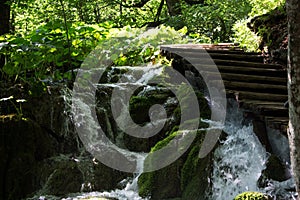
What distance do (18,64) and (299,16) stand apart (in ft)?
19.6

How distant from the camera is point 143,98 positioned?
25.0ft

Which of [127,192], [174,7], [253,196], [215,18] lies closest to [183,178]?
[127,192]

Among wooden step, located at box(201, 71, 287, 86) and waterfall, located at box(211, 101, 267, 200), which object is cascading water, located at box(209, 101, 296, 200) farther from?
wooden step, located at box(201, 71, 287, 86)

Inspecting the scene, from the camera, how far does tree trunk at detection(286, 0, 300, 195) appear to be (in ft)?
10.6

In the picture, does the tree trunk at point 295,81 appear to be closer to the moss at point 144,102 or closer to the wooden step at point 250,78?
the wooden step at point 250,78

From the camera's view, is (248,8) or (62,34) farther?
(248,8)

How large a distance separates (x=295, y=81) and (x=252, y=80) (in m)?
2.85

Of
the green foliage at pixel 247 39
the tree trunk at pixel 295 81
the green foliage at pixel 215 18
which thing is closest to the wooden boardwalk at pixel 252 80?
the green foliage at pixel 247 39

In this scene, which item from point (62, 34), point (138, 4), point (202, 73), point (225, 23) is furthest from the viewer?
point (138, 4)

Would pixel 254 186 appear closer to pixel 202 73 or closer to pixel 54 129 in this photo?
pixel 202 73

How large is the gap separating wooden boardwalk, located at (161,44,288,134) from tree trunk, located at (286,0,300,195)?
1.13 m

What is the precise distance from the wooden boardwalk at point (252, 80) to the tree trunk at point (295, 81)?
1.13m

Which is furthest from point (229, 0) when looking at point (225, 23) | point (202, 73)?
point (202, 73)

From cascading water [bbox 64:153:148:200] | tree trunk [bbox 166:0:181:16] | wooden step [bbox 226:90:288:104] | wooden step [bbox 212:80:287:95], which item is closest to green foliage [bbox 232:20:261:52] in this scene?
wooden step [bbox 212:80:287:95]
